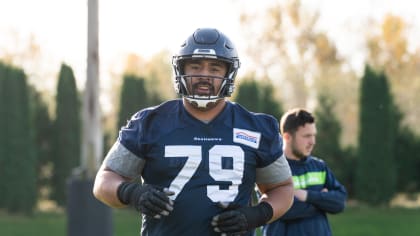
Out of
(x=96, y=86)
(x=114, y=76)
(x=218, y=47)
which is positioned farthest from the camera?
(x=114, y=76)

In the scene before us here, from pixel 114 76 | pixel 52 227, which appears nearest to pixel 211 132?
pixel 52 227

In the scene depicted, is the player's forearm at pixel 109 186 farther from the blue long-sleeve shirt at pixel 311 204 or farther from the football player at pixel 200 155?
the blue long-sleeve shirt at pixel 311 204

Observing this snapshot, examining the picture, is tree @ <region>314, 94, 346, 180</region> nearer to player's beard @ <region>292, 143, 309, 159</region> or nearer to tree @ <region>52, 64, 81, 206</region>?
tree @ <region>52, 64, 81, 206</region>

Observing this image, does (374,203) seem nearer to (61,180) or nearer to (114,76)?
(61,180)

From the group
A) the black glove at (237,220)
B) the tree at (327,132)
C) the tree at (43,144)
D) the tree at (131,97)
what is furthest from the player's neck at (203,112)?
the tree at (43,144)

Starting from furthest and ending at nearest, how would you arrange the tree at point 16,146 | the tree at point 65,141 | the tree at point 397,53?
the tree at point 397,53 < the tree at point 65,141 < the tree at point 16,146

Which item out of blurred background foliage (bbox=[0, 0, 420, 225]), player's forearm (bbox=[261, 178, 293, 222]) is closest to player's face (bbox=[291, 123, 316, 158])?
player's forearm (bbox=[261, 178, 293, 222])

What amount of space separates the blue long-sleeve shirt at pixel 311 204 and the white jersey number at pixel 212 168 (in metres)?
1.98

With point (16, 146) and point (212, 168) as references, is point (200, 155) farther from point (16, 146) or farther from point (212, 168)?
point (16, 146)

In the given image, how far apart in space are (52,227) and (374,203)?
740 centimetres

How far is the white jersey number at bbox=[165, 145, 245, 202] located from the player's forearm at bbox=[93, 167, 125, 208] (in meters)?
0.24

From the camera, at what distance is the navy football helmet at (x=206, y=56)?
3.66 metres

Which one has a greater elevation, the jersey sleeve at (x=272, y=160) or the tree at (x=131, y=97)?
the jersey sleeve at (x=272, y=160)

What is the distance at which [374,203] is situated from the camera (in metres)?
18.7
